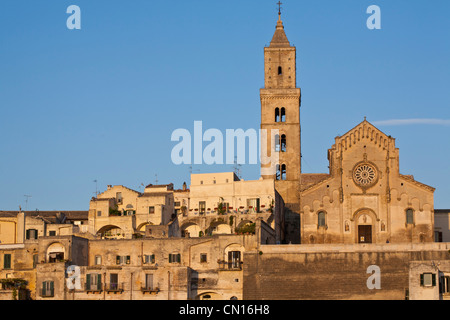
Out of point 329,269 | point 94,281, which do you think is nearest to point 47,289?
point 94,281

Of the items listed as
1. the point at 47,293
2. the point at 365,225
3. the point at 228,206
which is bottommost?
the point at 47,293

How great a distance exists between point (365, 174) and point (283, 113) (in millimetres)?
17969

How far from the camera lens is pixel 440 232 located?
109938mm

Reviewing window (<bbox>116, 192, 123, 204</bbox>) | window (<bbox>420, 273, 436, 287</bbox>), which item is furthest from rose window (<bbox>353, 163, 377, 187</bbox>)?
window (<bbox>116, 192, 123, 204</bbox>)

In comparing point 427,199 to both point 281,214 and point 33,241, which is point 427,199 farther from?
point 33,241

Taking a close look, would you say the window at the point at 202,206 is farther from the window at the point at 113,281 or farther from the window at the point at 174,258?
the window at the point at 113,281

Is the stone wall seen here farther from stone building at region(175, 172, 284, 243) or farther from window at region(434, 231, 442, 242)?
window at region(434, 231, 442, 242)

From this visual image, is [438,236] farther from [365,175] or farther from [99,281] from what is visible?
[99,281]

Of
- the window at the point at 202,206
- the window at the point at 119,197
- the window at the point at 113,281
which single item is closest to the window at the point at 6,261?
the window at the point at 113,281

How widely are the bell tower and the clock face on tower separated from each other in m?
12.3

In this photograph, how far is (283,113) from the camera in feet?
403
